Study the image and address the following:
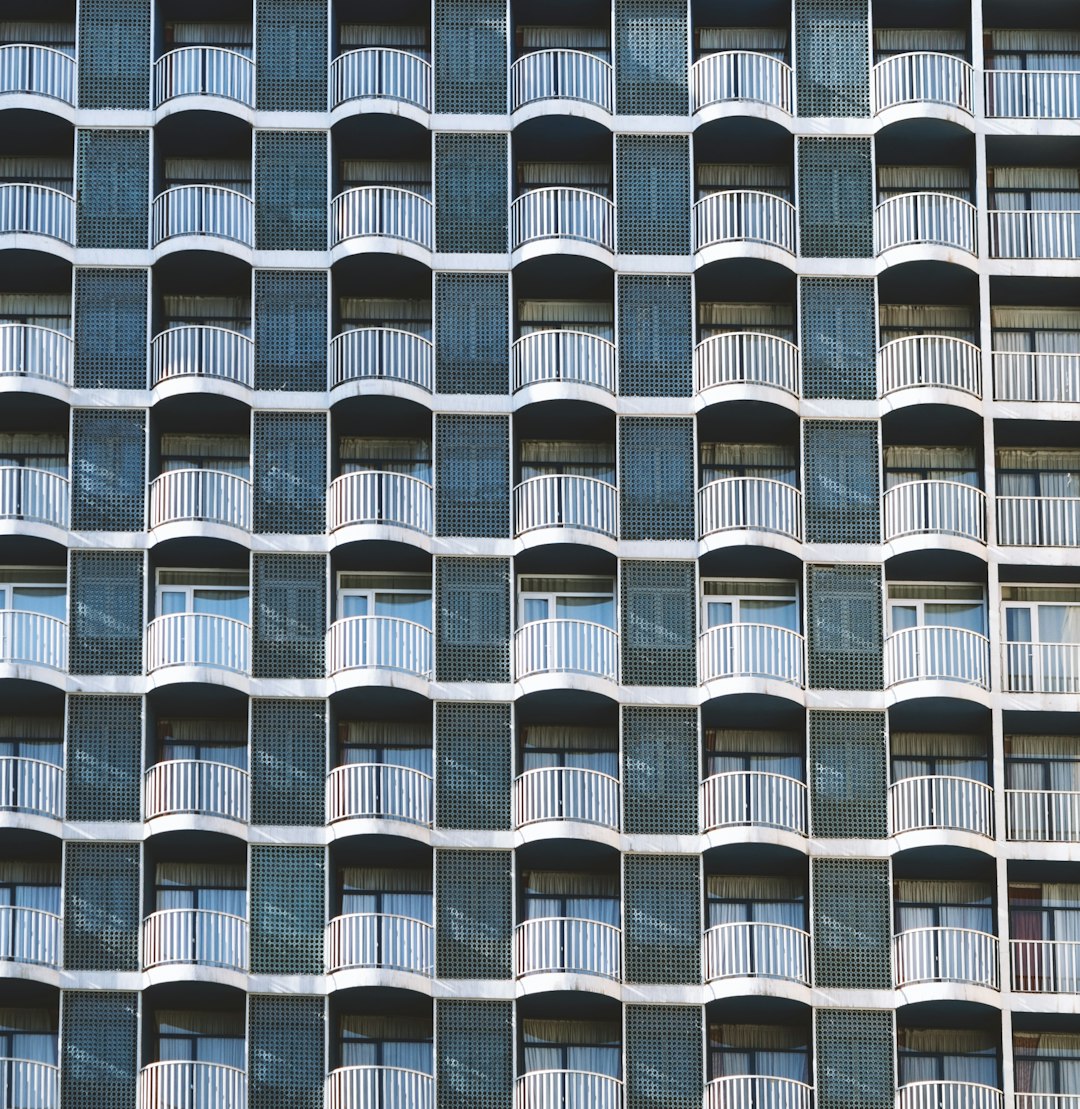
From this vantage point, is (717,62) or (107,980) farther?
(717,62)

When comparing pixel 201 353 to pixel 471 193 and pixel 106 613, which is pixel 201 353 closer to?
pixel 106 613

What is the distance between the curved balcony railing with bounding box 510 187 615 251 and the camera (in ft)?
227

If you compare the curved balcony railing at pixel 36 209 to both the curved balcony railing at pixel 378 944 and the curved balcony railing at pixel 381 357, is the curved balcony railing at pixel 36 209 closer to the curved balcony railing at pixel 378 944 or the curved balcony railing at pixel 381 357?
the curved balcony railing at pixel 381 357

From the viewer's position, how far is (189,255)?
225 ft

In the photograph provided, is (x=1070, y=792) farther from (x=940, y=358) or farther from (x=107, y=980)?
(x=107, y=980)

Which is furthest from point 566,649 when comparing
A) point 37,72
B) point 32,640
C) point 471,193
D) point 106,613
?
point 37,72

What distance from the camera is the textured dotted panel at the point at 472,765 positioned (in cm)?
6538

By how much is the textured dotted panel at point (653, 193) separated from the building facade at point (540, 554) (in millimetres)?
116

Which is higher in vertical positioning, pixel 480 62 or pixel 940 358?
pixel 480 62

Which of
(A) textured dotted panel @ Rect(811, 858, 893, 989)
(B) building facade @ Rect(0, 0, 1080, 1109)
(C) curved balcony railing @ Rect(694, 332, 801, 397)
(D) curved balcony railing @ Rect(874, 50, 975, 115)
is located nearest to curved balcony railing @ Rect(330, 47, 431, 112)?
(B) building facade @ Rect(0, 0, 1080, 1109)

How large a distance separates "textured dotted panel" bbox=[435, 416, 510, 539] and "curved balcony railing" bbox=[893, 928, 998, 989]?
501 inches

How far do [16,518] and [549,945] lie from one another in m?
15.1

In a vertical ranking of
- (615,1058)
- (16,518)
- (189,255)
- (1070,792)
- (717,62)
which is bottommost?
(615,1058)

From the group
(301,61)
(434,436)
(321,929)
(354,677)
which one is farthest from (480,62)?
(321,929)
